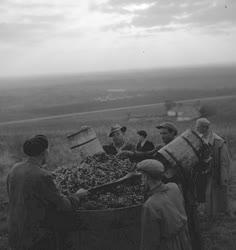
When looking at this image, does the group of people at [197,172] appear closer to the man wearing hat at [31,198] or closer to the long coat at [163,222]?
the long coat at [163,222]

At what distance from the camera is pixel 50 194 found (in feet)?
13.7

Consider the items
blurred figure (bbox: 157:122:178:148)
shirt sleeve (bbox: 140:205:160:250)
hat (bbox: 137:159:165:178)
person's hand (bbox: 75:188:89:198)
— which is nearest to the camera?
shirt sleeve (bbox: 140:205:160:250)

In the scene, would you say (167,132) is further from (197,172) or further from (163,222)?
(163,222)

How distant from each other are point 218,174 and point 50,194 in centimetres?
410

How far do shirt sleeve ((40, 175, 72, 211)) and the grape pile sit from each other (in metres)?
0.61

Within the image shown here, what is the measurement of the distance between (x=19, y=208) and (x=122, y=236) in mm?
1344

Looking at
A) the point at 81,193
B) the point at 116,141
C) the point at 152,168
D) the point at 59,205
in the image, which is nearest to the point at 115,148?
the point at 116,141

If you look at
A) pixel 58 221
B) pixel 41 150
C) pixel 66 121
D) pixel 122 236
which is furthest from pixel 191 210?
pixel 66 121

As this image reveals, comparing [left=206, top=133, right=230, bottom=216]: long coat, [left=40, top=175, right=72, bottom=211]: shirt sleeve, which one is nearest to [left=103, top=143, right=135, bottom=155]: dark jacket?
[left=206, top=133, right=230, bottom=216]: long coat

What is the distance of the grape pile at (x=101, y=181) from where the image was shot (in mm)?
4922

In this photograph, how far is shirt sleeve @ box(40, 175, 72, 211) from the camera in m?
4.16

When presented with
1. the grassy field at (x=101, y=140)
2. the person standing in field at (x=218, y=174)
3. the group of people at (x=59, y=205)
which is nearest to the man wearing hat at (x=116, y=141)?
the grassy field at (x=101, y=140)

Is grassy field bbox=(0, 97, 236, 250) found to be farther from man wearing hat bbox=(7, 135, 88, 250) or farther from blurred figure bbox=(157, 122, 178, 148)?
man wearing hat bbox=(7, 135, 88, 250)

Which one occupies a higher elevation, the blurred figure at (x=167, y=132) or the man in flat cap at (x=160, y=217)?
the blurred figure at (x=167, y=132)
